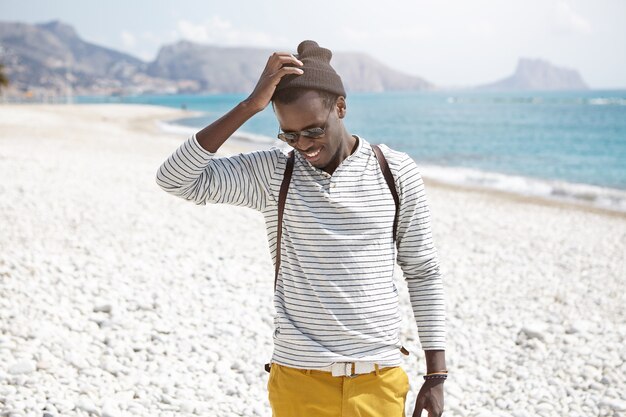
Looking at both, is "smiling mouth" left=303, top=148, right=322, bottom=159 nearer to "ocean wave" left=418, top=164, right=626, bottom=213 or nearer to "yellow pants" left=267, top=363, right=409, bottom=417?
"yellow pants" left=267, top=363, right=409, bottom=417

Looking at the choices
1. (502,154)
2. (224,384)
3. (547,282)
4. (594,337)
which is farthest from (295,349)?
(502,154)

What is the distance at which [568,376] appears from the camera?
5605 mm

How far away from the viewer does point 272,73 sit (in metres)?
2.00

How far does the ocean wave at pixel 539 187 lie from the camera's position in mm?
19328

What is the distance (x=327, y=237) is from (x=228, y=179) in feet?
1.43

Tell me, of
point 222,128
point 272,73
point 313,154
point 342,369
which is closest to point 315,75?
point 272,73

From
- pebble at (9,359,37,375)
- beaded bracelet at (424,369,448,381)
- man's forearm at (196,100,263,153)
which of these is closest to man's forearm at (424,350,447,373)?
beaded bracelet at (424,369,448,381)

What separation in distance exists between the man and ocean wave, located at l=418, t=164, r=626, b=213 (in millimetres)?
17417

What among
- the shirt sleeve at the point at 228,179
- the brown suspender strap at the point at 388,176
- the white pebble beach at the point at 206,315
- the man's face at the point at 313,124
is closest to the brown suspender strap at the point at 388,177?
the brown suspender strap at the point at 388,176

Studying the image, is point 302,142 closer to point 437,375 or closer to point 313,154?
point 313,154

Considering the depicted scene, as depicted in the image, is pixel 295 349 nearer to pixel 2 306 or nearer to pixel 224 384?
pixel 224 384

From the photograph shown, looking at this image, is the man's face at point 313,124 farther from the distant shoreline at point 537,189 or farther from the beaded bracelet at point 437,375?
the distant shoreline at point 537,189

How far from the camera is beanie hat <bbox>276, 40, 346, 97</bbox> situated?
1992mm

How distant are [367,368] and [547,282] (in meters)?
7.43
